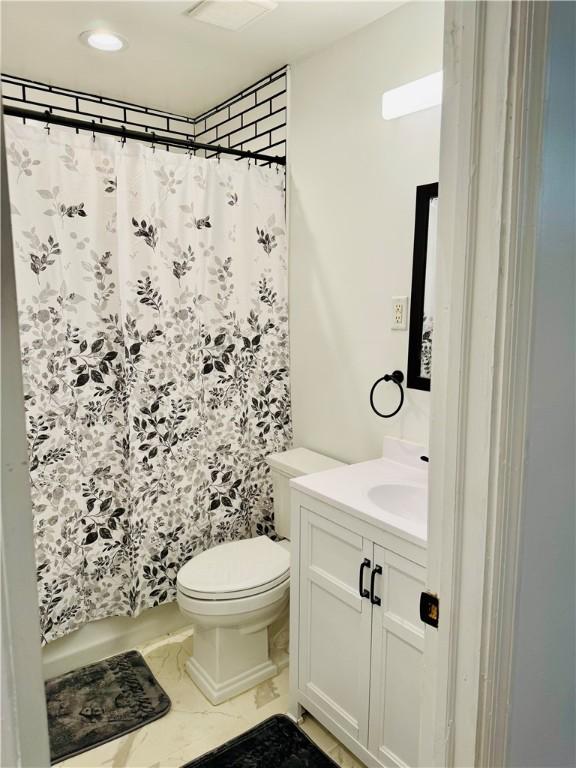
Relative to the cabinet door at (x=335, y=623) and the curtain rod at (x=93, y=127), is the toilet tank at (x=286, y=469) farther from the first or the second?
the curtain rod at (x=93, y=127)

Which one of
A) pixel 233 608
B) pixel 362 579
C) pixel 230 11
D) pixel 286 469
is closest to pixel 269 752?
pixel 233 608

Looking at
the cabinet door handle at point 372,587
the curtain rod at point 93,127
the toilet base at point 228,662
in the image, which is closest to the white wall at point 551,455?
the cabinet door handle at point 372,587

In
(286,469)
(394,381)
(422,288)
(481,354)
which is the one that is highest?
(422,288)

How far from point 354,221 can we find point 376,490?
3.45ft

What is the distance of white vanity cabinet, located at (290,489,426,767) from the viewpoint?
1433 millimetres

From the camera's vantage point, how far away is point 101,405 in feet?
6.80

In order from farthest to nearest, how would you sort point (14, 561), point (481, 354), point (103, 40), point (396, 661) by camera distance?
point (103, 40), point (396, 661), point (481, 354), point (14, 561)

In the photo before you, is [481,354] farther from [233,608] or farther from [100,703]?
[100,703]

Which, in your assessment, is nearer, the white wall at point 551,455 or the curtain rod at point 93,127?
the white wall at point 551,455

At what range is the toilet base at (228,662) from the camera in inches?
77.0

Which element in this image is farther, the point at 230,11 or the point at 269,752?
the point at 230,11

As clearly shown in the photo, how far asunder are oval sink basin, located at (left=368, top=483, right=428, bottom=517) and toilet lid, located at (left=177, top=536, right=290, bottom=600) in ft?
1.69

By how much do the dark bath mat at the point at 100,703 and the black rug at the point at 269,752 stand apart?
0.95 feet

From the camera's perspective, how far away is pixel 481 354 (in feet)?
2.49
